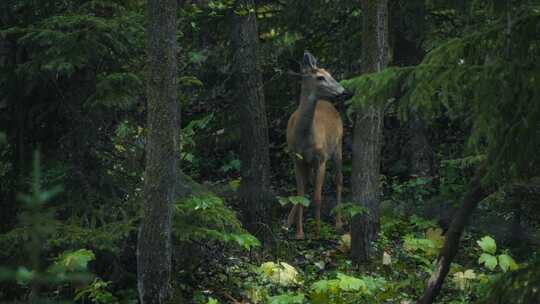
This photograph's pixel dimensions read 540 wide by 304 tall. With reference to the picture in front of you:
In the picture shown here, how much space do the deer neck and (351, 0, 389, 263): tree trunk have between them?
7.92ft

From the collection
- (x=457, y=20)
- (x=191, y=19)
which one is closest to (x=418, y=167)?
(x=457, y=20)

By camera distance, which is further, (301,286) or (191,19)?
(191,19)

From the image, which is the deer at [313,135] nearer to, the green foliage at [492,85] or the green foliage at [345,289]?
the green foliage at [345,289]

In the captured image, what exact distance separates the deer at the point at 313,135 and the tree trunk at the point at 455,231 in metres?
6.14

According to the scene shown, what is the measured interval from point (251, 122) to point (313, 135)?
2543 mm

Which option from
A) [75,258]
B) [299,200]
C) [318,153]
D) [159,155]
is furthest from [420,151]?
[75,258]

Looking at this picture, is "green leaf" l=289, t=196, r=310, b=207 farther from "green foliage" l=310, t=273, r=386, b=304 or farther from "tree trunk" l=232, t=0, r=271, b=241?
"green foliage" l=310, t=273, r=386, b=304

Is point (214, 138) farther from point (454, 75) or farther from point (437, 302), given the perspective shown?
point (454, 75)

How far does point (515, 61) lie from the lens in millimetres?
4043

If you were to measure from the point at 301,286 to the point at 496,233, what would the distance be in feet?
12.7

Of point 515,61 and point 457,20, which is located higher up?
point 457,20

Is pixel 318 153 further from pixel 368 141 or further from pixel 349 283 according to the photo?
pixel 349 283

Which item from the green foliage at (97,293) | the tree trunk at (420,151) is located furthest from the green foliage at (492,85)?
the tree trunk at (420,151)

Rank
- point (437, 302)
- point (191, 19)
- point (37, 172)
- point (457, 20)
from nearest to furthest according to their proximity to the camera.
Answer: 1. point (37, 172)
2. point (437, 302)
3. point (191, 19)
4. point (457, 20)
